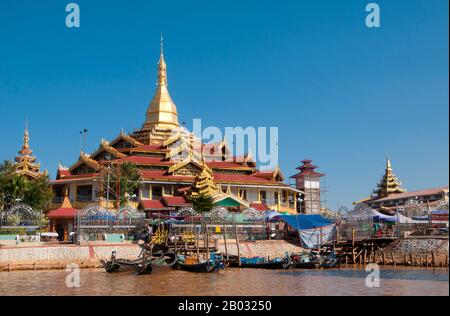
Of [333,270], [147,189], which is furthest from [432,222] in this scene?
[147,189]

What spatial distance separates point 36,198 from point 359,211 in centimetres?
2353

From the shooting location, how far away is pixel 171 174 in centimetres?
5169

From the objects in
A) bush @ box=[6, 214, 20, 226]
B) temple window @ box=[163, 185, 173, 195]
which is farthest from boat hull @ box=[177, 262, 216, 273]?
temple window @ box=[163, 185, 173, 195]

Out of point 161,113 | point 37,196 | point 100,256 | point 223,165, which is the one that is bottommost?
point 100,256

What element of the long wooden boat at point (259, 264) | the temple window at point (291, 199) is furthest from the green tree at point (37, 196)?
the temple window at point (291, 199)

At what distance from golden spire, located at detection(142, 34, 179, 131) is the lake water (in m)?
31.1

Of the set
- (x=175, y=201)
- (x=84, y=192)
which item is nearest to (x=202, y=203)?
(x=175, y=201)

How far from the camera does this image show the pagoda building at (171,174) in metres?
48.6

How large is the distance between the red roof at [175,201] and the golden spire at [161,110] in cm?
1290

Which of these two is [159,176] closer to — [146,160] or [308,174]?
[146,160]

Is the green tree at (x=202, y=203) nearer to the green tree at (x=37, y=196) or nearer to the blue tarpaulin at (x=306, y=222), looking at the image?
the blue tarpaulin at (x=306, y=222)

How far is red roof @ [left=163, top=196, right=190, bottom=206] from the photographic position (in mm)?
48312

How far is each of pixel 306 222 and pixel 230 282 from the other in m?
15.2

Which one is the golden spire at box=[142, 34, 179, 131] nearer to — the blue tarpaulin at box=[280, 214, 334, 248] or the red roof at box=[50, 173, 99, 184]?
the red roof at box=[50, 173, 99, 184]
